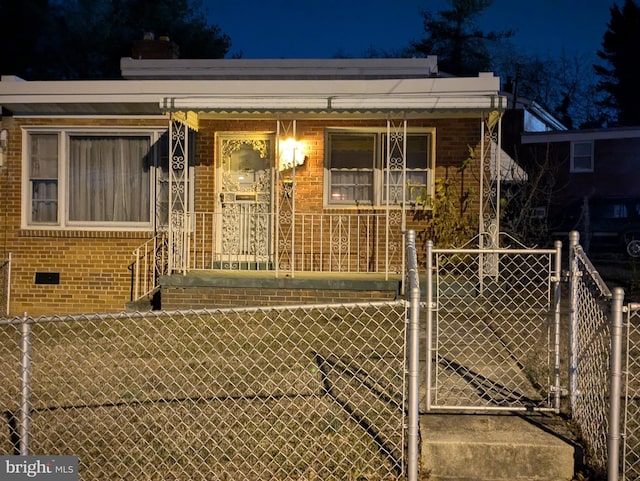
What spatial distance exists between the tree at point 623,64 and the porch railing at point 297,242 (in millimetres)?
33269

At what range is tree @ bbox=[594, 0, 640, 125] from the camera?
38909 mm

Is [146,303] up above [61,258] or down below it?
below

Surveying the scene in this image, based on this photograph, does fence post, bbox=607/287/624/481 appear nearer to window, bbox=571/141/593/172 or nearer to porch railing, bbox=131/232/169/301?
porch railing, bbox=131/232/169/301

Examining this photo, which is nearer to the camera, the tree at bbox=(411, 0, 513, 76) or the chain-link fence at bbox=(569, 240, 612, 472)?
the chain-link fence at bbox=(569, 240, 612, 472)

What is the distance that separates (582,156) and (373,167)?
17.5m

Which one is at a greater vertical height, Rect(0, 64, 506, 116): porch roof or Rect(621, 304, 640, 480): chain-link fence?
Rect(0, 64, 506, 116): porch roof

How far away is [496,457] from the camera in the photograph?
385cm

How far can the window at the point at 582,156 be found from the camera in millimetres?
25109

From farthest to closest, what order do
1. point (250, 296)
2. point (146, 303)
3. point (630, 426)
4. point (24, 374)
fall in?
1. point (146, 303)
2. point (250, 296)
3. point (630, 426)
4. point (24, 374)

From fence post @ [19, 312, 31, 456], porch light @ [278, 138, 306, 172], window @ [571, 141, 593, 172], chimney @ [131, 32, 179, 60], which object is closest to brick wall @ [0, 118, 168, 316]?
porch light @ [278, 138, 306, 172]

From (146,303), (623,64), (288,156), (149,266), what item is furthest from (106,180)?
(623,64)

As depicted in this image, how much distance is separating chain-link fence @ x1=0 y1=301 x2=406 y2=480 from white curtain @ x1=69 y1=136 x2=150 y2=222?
12.3ft

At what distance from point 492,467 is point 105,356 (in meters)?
4.13

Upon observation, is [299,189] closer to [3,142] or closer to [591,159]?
[3,142]
